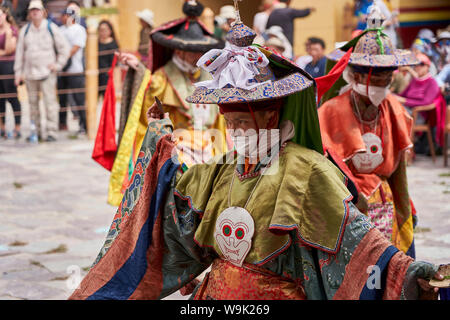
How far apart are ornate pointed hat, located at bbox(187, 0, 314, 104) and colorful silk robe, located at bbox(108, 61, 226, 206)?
2538 millimetres

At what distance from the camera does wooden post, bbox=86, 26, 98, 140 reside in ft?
41.6

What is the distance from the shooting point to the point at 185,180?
10.1 feet

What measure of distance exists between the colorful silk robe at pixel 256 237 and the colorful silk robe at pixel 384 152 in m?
1.51

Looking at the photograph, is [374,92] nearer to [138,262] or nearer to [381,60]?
[381,60]

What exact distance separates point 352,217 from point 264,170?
1.36 ft

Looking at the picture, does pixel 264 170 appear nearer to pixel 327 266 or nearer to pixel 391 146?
pixel 327 266

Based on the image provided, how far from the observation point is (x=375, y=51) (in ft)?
14.7

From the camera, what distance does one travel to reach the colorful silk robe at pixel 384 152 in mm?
4406

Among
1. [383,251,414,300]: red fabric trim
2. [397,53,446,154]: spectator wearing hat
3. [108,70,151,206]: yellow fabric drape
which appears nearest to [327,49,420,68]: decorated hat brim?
[108,70,151,206]: yellow fabric drape

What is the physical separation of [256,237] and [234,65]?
26.7 inches

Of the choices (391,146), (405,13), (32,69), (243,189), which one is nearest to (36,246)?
(391,146)

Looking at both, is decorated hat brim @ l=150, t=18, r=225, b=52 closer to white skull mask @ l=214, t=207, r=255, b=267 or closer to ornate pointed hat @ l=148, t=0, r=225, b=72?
ornate pointed hat @ l=148, t=0, r=225, b=72

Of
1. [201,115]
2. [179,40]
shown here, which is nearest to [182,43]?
[179,40]
